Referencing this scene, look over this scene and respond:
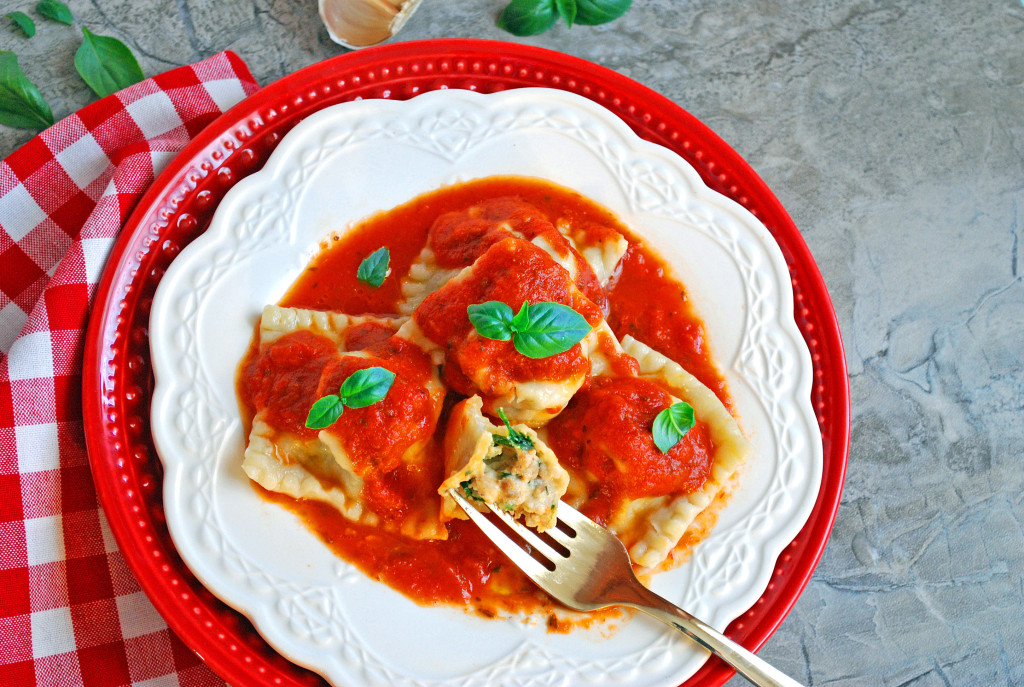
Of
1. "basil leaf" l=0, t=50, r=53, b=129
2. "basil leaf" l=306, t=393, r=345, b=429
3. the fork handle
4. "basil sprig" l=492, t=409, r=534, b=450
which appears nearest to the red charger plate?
the fork handle

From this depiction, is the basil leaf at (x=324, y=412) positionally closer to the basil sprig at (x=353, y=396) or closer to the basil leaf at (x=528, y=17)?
the basil sprig at (x=353, y=396)

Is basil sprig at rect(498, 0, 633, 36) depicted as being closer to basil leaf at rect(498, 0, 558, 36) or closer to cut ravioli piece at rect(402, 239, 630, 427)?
basil leaf at rect(498, 0, 558, 36)

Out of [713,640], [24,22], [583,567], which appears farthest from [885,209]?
[24,22]

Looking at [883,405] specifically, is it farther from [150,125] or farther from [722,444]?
[150,125]

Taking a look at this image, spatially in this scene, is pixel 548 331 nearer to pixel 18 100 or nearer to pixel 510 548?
pixel 510 548

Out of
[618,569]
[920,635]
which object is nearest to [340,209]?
[618,569]

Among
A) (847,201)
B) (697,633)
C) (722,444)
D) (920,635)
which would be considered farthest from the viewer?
(847,201)
